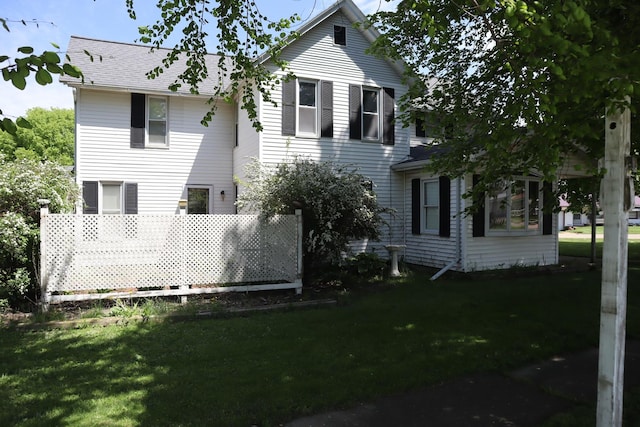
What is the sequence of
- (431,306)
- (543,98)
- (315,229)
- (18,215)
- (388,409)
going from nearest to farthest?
(543,98), (388,409), (18,215), (431,306), (315,229)

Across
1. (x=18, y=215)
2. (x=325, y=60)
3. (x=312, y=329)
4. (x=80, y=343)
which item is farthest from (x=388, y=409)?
(x=325, y=60)

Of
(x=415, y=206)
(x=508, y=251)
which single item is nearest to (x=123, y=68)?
(x=415, y=206)

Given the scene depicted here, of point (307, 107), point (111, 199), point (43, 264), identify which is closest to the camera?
point (43, 264)

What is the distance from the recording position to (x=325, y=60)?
1315 cm

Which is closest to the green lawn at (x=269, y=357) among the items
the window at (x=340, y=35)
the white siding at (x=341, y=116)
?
the white siding at (x=341, y=116)

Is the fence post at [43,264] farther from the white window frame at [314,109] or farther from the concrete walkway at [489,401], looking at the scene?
the white window frame at [314,109]

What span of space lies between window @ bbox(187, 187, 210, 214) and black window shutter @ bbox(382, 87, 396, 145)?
623 cm

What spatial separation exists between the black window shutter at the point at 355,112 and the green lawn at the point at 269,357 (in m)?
6.54

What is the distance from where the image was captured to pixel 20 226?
720 cm

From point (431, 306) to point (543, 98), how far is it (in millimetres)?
5430

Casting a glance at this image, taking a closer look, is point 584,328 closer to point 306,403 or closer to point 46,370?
point 306,403

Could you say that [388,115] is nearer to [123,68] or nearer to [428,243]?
[428,243]

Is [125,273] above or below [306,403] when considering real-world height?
above

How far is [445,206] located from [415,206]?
1.42 meters
